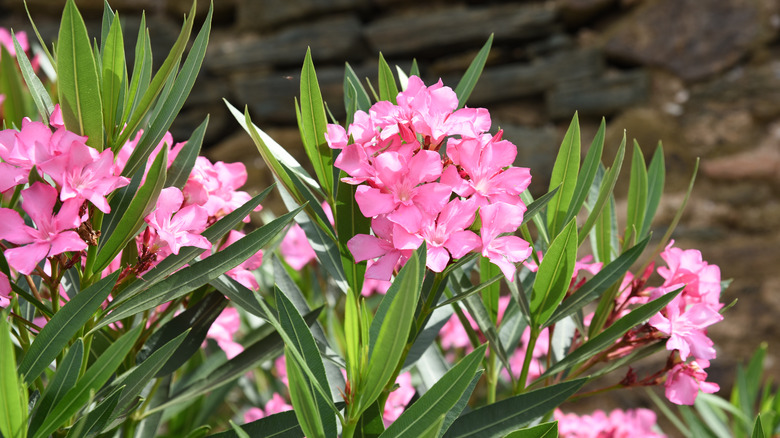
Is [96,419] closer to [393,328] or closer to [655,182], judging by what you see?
[393,328]

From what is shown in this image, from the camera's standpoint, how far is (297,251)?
3.80 feet

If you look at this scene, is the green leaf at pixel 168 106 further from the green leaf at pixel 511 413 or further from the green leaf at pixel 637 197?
the green leaf at pixel 637 197

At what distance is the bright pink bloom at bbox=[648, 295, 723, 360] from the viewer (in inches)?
23.8

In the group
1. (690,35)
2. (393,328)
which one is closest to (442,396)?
(393,328)

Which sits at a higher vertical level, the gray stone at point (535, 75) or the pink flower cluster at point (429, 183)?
the gray stone at point (535, 75)

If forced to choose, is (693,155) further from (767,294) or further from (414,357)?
(414,357)

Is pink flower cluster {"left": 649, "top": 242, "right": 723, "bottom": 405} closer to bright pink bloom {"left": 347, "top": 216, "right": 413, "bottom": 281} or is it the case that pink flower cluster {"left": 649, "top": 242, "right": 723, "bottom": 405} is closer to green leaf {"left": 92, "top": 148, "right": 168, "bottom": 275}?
bright pink bloom {"left": 347, "top": 216, "right": 413, "bottom": 281}

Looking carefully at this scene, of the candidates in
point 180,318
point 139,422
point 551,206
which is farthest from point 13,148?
point 551,206

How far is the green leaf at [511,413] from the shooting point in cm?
54

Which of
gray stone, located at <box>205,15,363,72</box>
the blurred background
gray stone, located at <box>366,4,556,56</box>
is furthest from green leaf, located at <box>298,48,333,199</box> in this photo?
gray stone, located at <box>205,15,363,72</box>

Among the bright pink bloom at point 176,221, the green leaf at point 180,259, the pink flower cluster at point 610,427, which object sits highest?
the bright pink bloom at point 176,221

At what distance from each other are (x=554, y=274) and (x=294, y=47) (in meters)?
1.89

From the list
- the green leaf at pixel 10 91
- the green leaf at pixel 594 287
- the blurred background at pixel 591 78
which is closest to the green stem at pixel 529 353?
the green leaf at pixel 594 287

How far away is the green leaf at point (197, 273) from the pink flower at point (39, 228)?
7 cm
